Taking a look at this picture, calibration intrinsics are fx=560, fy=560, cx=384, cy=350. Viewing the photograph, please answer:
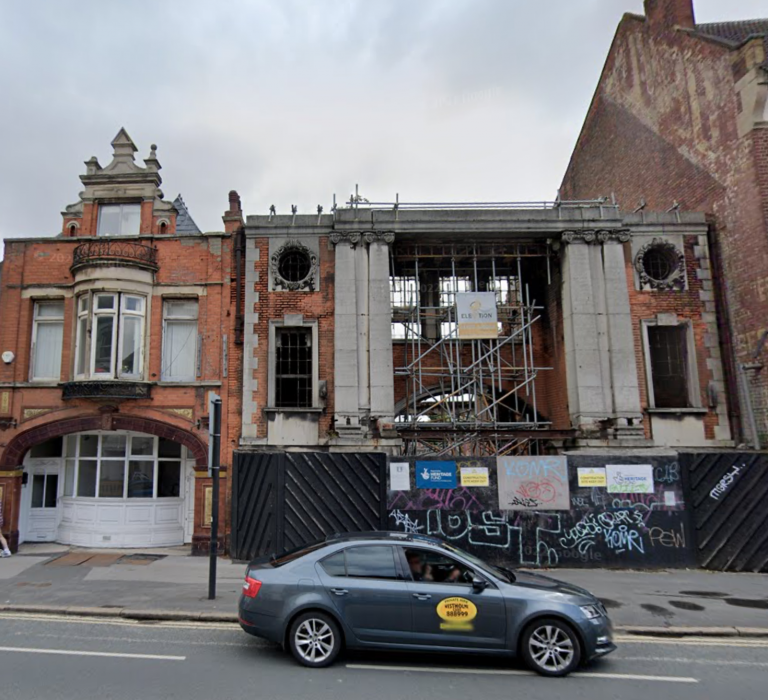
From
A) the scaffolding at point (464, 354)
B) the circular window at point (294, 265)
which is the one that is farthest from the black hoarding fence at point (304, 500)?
the circular window at point (294, 265)

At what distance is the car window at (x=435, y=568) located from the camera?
21.1ft

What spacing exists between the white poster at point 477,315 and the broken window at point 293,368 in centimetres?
398

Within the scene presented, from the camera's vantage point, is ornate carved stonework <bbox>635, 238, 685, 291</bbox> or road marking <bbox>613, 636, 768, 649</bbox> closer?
road marking <bbox>613, 636, 768, 649</bbox>

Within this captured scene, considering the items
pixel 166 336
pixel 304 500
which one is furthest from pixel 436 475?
pixel 166 336

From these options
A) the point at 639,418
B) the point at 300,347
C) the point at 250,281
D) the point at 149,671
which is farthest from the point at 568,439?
the point at 149,671

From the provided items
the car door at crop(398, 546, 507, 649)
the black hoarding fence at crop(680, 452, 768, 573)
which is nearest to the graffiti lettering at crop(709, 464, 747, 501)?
the black hoarding fence at crop(680, 452, 768, 573)

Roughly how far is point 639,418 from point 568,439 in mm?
1741

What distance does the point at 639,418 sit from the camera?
13602 millimetres

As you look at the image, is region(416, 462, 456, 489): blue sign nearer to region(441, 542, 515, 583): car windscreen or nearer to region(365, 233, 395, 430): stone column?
region(365, 233, 395, 430): stone column

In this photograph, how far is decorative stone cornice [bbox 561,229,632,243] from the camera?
47.7 ft

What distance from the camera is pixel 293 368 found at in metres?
14.4

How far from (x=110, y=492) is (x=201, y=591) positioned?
6.12 metres

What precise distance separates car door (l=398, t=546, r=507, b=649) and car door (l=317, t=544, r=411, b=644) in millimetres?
136

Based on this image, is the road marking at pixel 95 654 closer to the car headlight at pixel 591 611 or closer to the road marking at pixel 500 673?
the road marking at pixel 500 673
